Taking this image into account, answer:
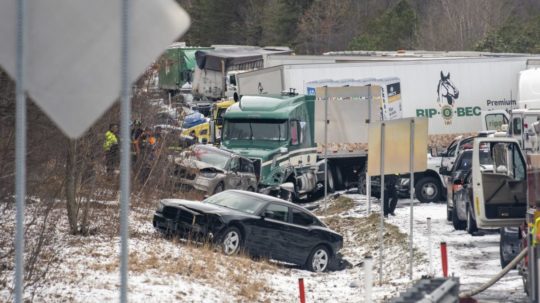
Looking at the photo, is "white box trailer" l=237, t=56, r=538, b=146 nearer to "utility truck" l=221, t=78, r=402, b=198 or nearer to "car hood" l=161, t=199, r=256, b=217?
"utility truck" l=221, t=78, r=402, b=198

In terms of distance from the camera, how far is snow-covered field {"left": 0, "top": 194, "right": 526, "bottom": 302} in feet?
50.8

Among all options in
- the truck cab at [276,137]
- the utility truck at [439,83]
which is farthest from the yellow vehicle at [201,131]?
the truck cab at [276,137]

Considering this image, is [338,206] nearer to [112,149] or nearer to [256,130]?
[256,130]

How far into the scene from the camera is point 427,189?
2912cm

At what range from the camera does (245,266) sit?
18969 millimetres

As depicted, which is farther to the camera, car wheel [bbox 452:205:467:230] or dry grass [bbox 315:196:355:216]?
dry grass [bbox 315:196:355:216]

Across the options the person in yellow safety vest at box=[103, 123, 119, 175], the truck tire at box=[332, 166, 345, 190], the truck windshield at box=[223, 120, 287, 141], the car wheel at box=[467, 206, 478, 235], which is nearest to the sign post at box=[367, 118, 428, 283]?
the car wheel at box=[467, 206, 478, 235]

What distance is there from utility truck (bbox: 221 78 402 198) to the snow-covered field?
4.46 metres

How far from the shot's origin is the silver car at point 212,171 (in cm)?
2583

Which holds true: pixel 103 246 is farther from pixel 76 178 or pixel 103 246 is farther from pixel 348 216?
pixel 348 216

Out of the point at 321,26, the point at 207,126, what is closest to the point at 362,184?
the point at 207,126

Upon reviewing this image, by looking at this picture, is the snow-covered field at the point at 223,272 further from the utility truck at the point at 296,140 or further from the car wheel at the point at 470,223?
the utility truck at the point at 296,140

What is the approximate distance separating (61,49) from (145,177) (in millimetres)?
16398

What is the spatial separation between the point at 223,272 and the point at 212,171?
9.86m
